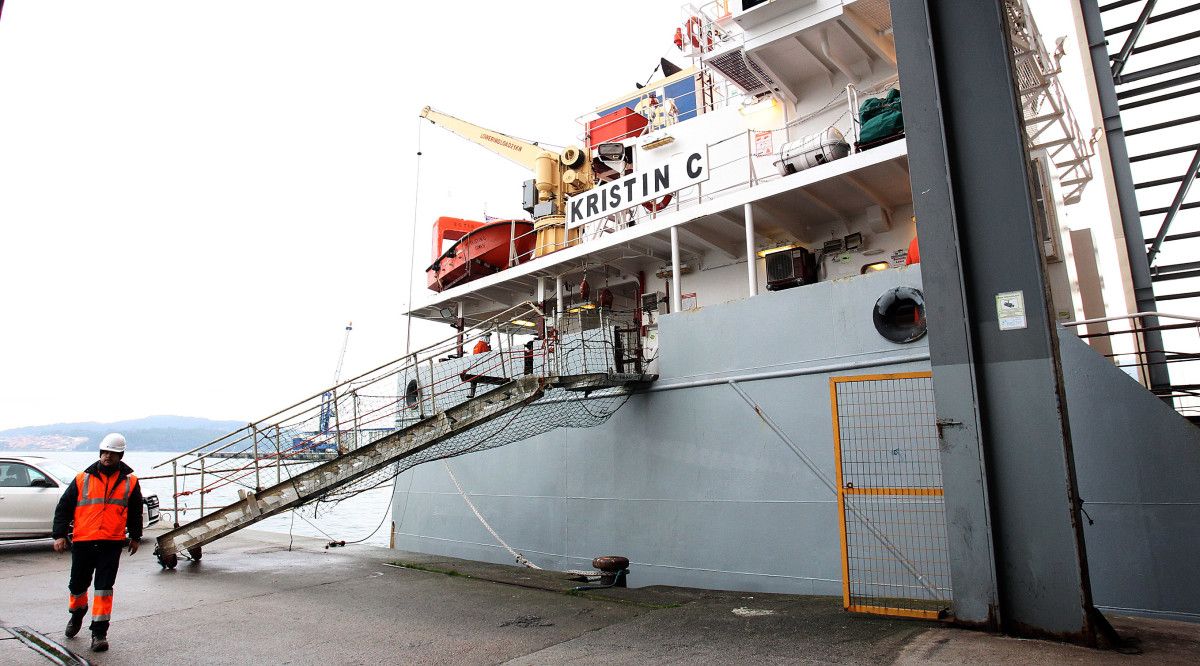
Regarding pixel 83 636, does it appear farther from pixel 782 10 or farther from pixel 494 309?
pixel 782 10

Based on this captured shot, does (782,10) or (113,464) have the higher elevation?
(782,10)

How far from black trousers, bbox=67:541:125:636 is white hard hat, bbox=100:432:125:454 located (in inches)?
26.4

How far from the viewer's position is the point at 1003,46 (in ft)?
14.1

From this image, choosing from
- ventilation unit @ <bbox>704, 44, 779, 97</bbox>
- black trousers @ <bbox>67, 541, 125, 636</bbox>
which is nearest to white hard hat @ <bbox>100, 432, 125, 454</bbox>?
black trousers @ <bbox>67, 541, 125, 636</bbox>

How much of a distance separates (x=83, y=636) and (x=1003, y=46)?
7557 millimetres

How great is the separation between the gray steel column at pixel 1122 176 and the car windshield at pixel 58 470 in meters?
16.0

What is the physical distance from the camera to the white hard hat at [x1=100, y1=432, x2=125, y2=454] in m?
5.05

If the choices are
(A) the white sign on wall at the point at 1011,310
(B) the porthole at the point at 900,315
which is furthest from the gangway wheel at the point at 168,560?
(A) the white sign on wall at the point at 1011,310

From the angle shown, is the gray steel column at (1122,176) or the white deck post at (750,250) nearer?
the white deck post at (750,250)

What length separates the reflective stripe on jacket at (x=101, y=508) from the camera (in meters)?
4.89

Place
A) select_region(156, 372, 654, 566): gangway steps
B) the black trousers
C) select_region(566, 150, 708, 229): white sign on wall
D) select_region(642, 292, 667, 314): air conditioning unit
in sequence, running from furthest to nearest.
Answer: select_region(642, 292, 667, 314): air conditioning unit < select_region(566, 150, 708, 229): white sign on wall < select_region(156, 372, 654, 566): gangway steps < the black trousers

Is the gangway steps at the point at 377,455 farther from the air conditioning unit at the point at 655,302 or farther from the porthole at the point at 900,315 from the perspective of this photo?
the porthole at the point at 900,315

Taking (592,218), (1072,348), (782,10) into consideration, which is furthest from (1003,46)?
(592,218)

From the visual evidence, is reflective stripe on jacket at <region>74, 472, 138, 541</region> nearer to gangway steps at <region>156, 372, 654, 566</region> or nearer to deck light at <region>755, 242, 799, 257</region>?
gangway steps at <region>156, 372, 654, 566</region>
